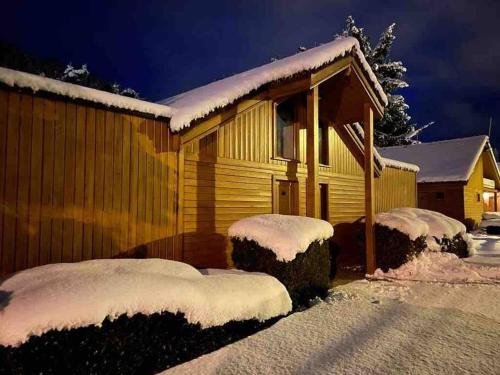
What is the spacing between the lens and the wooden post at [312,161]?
305 inches

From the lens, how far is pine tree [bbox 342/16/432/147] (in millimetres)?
32062

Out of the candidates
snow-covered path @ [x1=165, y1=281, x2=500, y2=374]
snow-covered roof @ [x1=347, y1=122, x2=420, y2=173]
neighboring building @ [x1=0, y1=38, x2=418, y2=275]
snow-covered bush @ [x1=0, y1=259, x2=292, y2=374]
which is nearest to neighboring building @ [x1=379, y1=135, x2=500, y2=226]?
snow-covered roof @ [x1=347, y1=122, x2=420, y2=173]

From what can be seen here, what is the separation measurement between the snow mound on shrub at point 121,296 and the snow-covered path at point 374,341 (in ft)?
1.42

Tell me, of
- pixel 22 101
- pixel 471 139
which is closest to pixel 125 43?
pixel 471 139

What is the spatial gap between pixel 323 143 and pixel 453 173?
15779 mm

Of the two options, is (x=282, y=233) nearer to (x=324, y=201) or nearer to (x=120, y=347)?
(x=120, y=347)

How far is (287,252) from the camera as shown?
217 inches

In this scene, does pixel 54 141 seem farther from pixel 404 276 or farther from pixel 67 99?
pixel 404 276

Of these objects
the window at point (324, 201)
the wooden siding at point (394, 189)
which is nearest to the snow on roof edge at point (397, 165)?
the wooden siding at point (394, 189)

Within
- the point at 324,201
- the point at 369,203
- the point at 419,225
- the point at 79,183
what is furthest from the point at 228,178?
the point at 419,225

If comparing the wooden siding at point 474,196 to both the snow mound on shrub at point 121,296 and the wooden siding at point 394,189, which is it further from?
the snow mound on shrub at point 121,296

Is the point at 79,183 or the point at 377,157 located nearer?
the point at 79,183

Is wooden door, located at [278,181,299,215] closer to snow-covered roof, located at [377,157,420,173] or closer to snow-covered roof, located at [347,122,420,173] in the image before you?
snow-covered roof, located at [347,122,420,173]

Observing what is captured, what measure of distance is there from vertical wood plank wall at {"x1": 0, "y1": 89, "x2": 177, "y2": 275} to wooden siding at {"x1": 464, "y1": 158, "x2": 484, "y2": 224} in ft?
72.3
